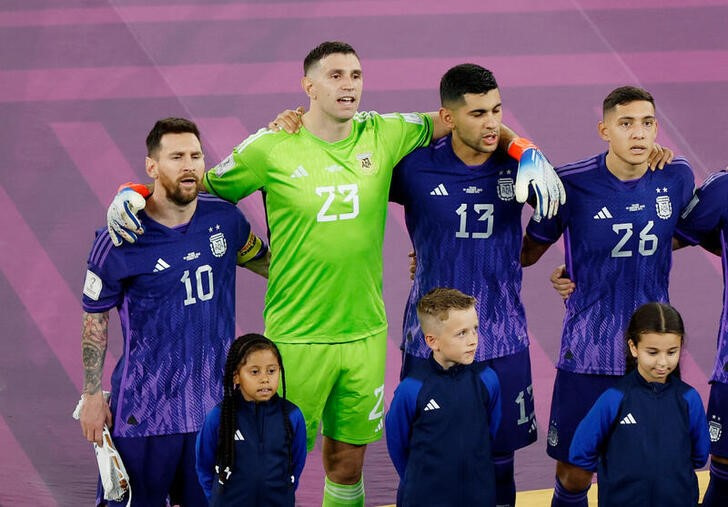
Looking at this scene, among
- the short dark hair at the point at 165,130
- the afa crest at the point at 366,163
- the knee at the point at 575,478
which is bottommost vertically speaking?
the knee at the point at 575,478

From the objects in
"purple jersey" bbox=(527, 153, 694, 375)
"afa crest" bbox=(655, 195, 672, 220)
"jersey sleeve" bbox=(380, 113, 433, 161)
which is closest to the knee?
"purple jersey" bbox=(527, 153, 694, 375)

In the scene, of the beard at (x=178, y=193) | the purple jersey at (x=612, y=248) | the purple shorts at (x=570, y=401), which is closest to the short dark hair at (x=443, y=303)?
the purple jersey at (x=612, y=248)

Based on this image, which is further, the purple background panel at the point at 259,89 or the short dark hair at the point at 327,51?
the purple background panel at the point at 259,89

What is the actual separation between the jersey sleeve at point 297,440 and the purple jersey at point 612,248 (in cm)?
139

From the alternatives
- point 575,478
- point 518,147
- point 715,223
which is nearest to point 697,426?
point 575,478

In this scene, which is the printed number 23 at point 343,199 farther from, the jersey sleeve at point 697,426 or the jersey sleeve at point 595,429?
the jersey sleeve at point 697,426

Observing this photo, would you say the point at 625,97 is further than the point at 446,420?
Yes

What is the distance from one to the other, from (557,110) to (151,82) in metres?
3.23

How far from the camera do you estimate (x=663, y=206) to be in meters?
6.34

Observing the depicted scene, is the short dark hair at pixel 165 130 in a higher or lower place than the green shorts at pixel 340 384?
higher

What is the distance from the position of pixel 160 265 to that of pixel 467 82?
1651mm

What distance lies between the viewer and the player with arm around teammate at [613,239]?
6.32 m

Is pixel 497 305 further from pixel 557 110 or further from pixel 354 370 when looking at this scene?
pixel 557 110

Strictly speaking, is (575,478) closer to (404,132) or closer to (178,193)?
(404,132)
